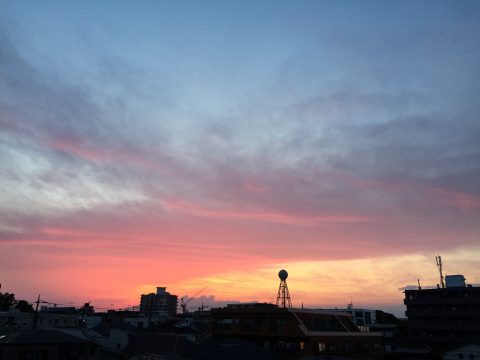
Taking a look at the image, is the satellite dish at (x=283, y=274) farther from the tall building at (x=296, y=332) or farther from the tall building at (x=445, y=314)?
the tall building at (x=445, y=314)

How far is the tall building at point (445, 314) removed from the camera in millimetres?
99562

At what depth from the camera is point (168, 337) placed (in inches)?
2142

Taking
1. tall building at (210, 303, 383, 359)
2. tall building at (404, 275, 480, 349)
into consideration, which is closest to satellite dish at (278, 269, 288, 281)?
tall building at (210, 303, 383, 359)

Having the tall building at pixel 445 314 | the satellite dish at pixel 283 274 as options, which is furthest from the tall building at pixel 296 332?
the tall building at pixel 445 314

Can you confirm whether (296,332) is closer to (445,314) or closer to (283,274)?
(283,274)

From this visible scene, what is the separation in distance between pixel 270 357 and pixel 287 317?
14.1 m

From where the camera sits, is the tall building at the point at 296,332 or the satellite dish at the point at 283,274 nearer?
the tall building at the point at 296,332

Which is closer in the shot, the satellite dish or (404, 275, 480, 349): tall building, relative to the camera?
the satellite dish

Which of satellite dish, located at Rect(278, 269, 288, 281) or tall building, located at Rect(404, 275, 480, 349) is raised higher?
satellite dish, located at Rect(278, 269, 288, 281)

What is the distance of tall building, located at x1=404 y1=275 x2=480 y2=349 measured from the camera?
327 feet

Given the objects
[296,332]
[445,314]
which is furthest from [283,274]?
[445,314]

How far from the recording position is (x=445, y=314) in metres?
103

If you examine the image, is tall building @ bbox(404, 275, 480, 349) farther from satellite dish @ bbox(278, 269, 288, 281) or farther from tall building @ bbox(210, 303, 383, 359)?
satellite dish @ bbox(278, 269, 288, 281)

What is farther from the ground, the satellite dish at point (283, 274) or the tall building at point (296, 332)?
the satellite dish at point (283, 274)
